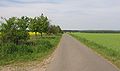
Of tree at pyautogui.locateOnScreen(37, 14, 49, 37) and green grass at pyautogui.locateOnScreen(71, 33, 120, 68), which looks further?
tree at pyautogui.locateOnScreen(37, 14, 49, 37)

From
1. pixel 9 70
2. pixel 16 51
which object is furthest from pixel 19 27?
pixel 9 70

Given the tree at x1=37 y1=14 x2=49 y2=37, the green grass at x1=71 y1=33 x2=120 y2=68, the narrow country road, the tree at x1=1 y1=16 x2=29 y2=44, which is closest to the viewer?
the narrow country road

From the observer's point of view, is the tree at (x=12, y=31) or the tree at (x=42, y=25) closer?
the tree at (x=12, y=31)

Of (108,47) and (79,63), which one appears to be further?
(108,47)

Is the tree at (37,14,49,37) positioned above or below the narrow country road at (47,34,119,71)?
above

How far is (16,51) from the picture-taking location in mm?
22031

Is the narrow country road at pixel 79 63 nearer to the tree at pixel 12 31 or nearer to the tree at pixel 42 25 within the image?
the tree at pixel 12 31

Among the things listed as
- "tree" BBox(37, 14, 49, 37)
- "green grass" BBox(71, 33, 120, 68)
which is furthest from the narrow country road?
"tree" BBox(37, 14, 49, 37)

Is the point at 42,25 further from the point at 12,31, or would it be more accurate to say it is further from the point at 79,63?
the point at 79,63

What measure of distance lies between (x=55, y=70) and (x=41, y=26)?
6131cm

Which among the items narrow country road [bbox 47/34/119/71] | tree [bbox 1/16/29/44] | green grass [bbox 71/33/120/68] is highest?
tree [bbox 1/16/29/44]

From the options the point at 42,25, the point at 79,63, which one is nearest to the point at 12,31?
the point at 79,63

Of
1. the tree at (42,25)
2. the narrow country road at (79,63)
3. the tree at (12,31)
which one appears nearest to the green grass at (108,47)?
the narrow country road at (79,63)

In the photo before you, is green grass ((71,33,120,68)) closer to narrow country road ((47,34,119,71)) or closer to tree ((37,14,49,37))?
narrow country road ((47,34,119,71))
